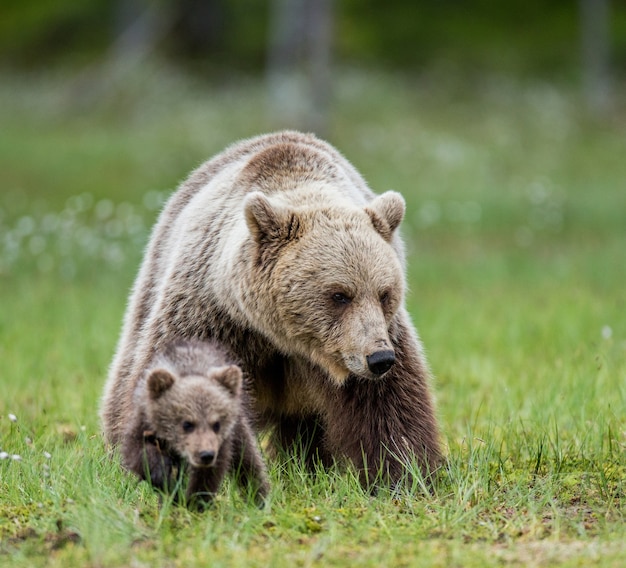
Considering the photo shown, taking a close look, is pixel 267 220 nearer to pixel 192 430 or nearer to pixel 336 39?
pixel 192 430

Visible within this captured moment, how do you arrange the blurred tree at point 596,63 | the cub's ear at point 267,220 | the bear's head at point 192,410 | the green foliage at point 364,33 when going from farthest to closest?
the green foliage at point 364,33
the blurred tree at point 596,63
the cub's ear at point 267,220
the bear's head at point 192,410

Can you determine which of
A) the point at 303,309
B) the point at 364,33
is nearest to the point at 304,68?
the point at 364,33

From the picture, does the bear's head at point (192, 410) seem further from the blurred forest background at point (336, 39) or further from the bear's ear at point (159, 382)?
the blurred forest background at point (336, 39)

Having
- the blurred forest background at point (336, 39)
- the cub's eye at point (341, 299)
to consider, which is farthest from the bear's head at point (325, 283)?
the blurred forest background at point (336, 39)

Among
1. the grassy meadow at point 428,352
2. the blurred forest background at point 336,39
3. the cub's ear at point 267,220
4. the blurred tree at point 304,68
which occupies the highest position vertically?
the blurred forest background at point 336,39

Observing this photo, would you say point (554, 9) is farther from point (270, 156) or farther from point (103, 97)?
point (270, 156)

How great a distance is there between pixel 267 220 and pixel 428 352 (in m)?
3.98

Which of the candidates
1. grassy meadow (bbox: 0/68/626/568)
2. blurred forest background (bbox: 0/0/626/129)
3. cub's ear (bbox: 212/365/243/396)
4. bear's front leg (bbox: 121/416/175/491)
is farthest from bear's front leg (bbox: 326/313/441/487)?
blurred forest background (bbox: 0/0/626/129)

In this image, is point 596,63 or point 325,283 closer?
point 325,283

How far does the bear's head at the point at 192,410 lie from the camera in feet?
13.9

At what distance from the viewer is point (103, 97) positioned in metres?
28.5

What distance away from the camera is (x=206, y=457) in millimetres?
4137

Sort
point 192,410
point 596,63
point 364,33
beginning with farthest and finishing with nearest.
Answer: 1. point 364,33
2. point 596,63
3. point 192,410

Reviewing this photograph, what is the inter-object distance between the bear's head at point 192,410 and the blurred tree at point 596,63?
2574 centimetres
